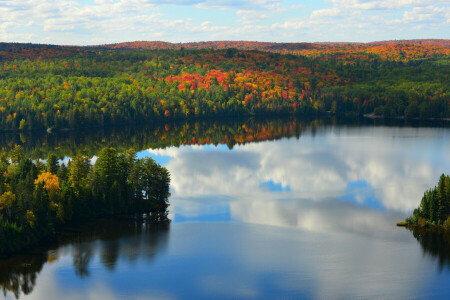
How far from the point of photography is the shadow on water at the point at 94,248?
175 feet

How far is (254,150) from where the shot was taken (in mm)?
129000

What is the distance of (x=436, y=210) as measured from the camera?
66.4m

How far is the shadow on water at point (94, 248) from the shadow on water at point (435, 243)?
29.8m

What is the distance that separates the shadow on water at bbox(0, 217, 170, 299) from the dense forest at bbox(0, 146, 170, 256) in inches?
86.4

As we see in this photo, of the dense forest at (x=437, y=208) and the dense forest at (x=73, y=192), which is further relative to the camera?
the dense forest at (x=437, y=208)

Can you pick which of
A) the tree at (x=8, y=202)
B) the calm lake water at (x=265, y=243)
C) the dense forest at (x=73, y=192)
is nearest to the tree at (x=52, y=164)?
the dense forest at (x=73, y=192)

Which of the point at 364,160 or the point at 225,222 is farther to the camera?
the point at 364,160

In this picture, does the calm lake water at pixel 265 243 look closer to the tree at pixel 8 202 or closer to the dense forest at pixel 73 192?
the dense forest at pixel 73 192

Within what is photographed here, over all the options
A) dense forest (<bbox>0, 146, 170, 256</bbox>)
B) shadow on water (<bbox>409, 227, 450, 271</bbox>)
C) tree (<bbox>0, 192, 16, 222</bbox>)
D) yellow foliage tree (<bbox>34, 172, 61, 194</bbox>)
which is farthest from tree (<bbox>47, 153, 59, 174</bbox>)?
shadow on water (<bbox>409, 227, 450, 271</bbox>)

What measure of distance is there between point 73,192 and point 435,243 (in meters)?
45.1

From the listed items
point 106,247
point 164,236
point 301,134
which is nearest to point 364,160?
point 301,134

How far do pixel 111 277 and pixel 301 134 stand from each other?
110 m

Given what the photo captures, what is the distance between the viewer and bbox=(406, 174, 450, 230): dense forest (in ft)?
214

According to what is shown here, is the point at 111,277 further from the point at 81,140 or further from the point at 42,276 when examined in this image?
the point at 81,140
